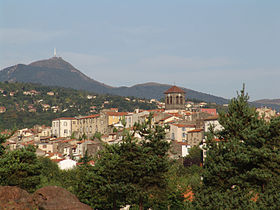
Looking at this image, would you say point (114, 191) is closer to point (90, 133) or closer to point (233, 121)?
point (233, 121)

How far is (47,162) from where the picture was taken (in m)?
72.3

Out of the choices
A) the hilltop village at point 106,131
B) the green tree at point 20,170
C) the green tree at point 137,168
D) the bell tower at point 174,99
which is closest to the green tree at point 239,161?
the green tree at point 137,168

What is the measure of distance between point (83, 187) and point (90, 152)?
56.7 meters

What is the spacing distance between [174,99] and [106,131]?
20629 mm

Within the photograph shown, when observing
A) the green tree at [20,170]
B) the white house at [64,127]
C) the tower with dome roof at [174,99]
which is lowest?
the white house at [64,127]

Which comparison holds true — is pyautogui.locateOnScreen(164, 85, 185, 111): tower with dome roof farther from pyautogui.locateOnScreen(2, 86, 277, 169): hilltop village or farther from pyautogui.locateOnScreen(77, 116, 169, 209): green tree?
pyautogui.locateOnScreen(77, 116, 169, 209): green tree

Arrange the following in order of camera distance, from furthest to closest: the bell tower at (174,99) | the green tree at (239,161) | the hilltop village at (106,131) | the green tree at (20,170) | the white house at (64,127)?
the white house at (64,127)
the bell tower at (174,99)
the hilltop village at (106,131)
the green tree at (20,170)
the green tree at (239,161)

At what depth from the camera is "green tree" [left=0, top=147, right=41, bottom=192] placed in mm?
32938

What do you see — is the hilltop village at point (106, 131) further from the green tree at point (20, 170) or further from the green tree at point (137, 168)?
the green tree at point (137, 168)

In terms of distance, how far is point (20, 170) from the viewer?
110 feet

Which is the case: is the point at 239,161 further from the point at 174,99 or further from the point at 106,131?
the point at 106,131

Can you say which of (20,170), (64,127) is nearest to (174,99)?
(64,127)

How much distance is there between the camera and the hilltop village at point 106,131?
87250mm

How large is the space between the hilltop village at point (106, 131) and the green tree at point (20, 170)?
36000 mm
